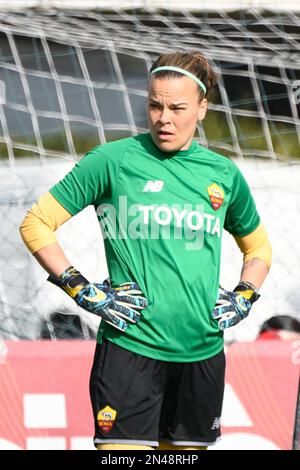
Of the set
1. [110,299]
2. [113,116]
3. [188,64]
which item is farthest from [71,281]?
[113,116]

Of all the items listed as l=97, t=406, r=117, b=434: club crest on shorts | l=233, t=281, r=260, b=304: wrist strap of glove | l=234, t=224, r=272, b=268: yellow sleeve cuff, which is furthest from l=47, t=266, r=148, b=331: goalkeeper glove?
l=234, t=224, r=272, b=268: yellow sleeve cuff

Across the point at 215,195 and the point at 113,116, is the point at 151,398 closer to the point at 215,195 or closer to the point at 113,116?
the point at 215,195

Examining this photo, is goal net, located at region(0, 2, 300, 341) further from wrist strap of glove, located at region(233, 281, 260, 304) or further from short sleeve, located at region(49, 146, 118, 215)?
short sleeve, located at region(49, 146, 118, 215)

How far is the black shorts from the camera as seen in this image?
8.27 ft

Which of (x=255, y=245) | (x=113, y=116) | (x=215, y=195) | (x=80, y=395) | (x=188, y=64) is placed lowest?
(x=80, y=395)

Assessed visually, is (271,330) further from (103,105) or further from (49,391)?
(103,105)

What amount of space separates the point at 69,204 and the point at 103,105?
335cm

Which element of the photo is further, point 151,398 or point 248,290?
point 248,290

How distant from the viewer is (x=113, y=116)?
5734 mm

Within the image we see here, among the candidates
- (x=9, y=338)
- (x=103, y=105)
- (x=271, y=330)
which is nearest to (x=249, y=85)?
(x=103, y=105)

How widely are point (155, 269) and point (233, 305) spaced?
10.5 inches

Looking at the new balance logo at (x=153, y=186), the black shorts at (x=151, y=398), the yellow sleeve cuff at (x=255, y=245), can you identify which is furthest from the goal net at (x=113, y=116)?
the new balance logo at (x=153, y=186)

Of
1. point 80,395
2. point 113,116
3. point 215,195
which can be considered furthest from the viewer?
point 113,116

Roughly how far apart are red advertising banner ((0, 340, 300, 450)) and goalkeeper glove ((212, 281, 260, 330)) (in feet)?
3.88
